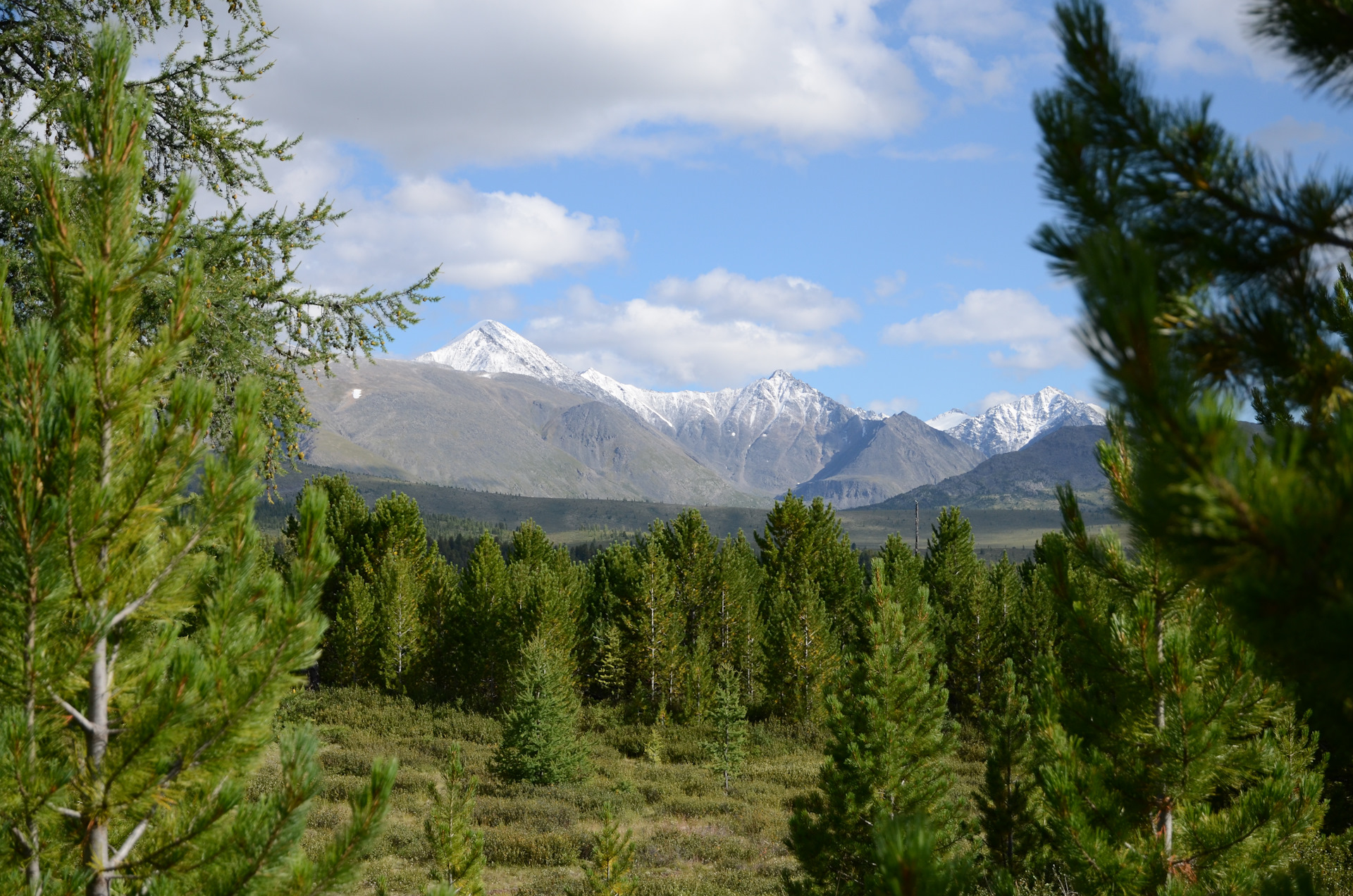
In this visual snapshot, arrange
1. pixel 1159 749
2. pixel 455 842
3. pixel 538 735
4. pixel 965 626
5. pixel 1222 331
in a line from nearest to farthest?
pixel 1222 331, pixel 1159 749, pixel 455 842, pixel 538 735, pixel 965 626

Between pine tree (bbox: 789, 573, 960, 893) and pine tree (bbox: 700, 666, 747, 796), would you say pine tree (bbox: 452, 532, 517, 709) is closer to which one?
pine tree (bbox: 700, 666, 747, 796)

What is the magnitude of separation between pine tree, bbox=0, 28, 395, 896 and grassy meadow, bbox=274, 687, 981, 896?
3164 millimetres

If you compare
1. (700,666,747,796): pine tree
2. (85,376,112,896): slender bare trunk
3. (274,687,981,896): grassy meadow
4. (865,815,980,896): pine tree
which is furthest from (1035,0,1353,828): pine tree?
(700,666,747,796): pine tree

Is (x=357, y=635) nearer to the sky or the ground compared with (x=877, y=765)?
nearer to the ground

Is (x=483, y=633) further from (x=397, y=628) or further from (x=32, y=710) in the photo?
(x=32, y=710)

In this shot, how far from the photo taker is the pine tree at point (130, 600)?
3.36 meters

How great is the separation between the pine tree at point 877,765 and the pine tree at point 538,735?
1323cm

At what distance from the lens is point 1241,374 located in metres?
2.36

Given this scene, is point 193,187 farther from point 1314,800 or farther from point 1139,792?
point 1314,800

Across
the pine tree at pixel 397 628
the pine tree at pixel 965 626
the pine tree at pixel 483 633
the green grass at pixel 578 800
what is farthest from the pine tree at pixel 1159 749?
the pine tree at pixel 397 628

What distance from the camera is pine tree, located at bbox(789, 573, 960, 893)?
13.0 metres

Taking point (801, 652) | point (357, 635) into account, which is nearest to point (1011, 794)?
point (801, 652)

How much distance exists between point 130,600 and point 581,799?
22724 mm

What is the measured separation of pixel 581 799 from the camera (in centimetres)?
2431
